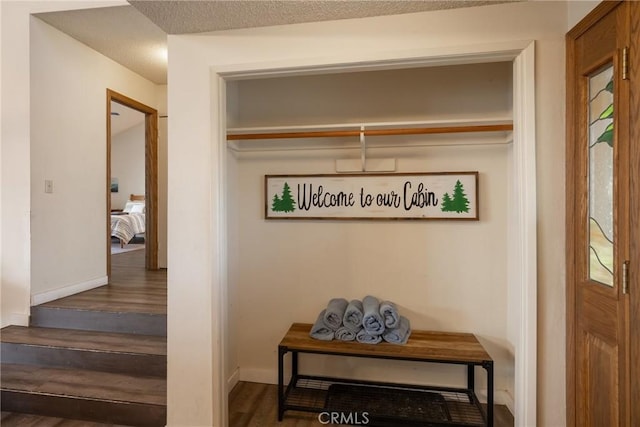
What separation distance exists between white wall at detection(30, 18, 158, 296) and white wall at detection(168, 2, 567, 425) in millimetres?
1622

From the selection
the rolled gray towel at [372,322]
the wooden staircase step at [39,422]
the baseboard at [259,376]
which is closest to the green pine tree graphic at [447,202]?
the rolled gray towel at [372,322]

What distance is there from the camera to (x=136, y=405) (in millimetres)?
1877

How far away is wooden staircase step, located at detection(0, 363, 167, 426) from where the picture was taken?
6.19ft

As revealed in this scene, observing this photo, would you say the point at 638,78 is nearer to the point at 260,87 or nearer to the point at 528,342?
the point at 528,342

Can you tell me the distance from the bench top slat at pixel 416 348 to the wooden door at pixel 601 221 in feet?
1.65

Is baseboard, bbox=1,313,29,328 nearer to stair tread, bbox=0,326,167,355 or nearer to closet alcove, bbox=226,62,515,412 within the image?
stair tread, bbox=0,326,167,355

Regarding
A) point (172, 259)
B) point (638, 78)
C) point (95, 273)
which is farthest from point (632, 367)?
point (95, 273)

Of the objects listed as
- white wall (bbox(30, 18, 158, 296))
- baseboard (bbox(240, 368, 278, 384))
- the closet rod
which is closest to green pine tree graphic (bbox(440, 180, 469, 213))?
the closet rod

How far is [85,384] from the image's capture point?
2.05m

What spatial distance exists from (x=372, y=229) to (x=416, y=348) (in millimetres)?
776

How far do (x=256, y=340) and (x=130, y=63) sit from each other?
2.91 m

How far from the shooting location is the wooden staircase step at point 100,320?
235 cm

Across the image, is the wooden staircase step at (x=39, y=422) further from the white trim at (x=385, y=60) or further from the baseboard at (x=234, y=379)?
the white trim at (x=385, y=60)

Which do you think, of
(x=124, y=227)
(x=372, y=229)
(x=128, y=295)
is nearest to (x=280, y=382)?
(x=372, y=229)
